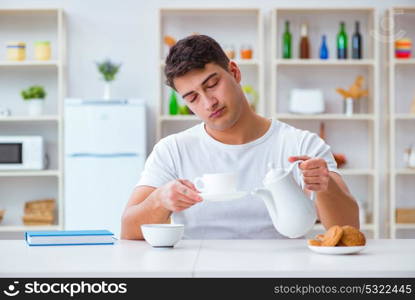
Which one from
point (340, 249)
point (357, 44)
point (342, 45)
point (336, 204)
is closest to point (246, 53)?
point (342, 45)

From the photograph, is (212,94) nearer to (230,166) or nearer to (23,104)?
(230,166)

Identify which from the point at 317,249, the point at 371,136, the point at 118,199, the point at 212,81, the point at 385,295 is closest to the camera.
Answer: the point at 385,295

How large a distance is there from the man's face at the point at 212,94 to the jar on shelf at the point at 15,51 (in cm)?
354

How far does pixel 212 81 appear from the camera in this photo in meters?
2.26

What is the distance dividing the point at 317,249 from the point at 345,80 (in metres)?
4.13

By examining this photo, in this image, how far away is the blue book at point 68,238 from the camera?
198cm

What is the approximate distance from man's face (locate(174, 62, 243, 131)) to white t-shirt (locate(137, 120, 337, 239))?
0.40 ft

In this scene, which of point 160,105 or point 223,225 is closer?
point 223,225

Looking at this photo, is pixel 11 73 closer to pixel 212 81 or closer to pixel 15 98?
pixel 15 98

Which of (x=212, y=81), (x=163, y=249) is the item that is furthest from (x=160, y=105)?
(x=163, y=249)

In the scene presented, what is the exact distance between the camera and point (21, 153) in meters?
5.37

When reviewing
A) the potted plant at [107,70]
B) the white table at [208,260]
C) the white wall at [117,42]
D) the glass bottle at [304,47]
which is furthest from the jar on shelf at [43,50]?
the white table at [208,260]

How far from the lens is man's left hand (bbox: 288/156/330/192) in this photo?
1.84 metres

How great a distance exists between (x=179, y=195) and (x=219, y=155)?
50 cm
